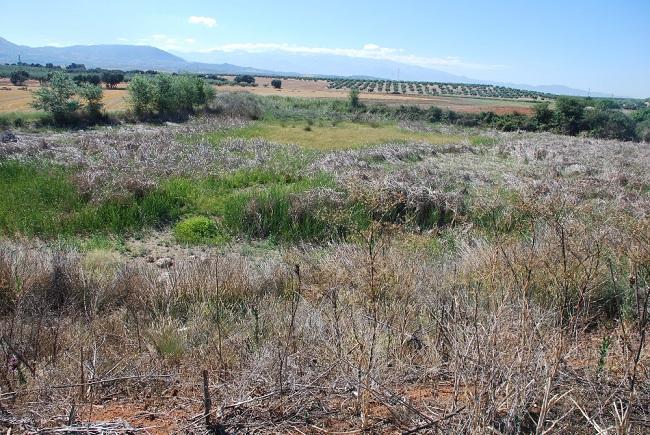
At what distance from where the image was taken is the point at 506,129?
4541 cm

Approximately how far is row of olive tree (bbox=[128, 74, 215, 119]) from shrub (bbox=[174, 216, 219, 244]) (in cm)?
2956

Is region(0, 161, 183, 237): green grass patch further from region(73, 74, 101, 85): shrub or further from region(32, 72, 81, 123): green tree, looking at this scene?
region(73, 74, 101, 85): shrub

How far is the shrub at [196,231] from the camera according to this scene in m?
9.99

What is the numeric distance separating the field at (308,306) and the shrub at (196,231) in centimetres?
4

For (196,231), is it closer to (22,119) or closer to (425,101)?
(22,119)

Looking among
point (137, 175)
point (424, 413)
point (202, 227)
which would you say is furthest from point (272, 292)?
point (137, 175)

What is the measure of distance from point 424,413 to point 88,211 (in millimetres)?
9726

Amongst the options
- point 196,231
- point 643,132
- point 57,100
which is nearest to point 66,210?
point 196,231

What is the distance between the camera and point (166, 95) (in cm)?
3884

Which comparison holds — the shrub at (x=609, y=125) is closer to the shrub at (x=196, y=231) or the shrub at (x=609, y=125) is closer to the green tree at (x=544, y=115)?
the green tree at (x=544, y=115)

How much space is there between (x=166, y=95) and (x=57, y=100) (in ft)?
30.0

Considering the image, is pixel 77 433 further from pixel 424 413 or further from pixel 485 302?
→ pixel 485 302

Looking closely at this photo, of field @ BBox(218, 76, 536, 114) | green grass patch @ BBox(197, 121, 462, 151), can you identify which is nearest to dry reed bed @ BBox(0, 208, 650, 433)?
green grass patch @ BBox(197, 121, 462, 151)

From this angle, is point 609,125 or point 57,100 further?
point 609,125
